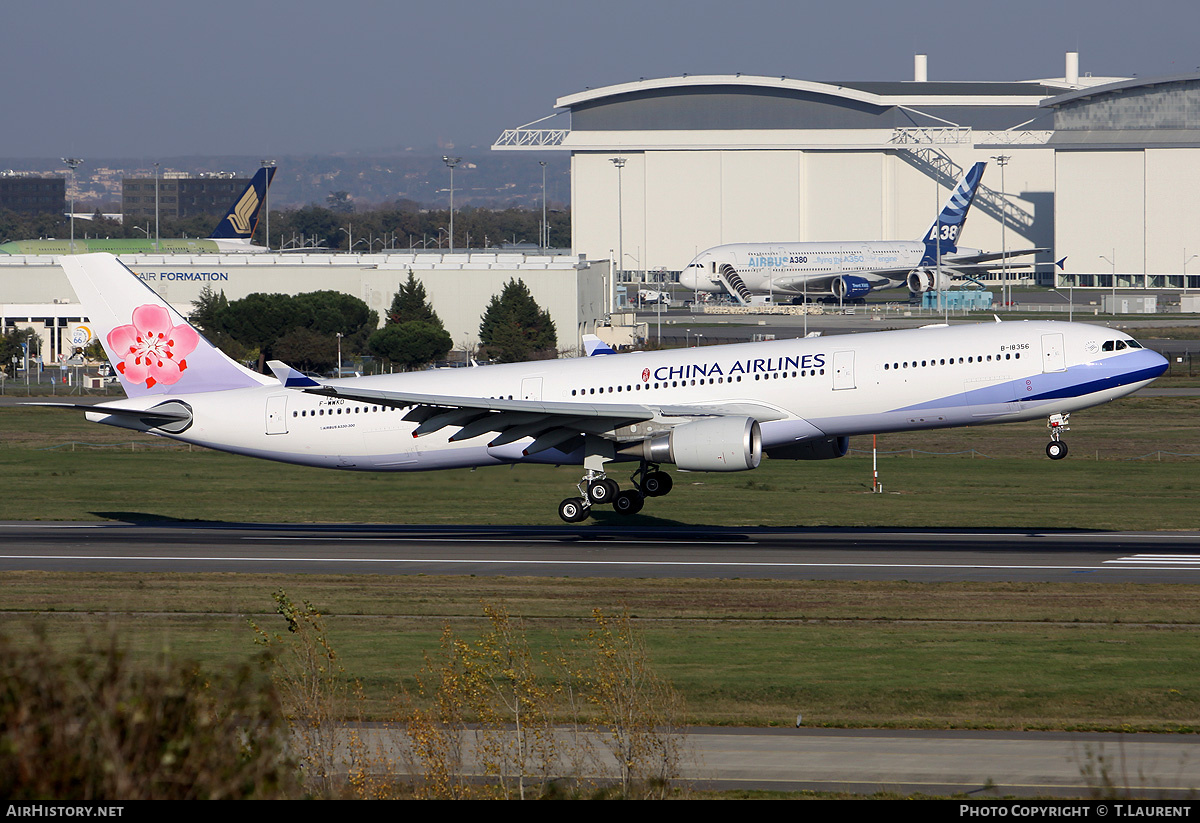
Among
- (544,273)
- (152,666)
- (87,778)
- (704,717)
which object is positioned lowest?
(704,717)

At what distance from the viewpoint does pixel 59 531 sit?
41969mm

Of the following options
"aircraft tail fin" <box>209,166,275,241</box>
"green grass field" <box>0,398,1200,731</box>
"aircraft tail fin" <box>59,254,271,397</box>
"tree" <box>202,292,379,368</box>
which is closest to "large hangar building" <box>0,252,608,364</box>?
"tree" <box>202,292,379,368</box>

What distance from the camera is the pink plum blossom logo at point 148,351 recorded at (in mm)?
41812

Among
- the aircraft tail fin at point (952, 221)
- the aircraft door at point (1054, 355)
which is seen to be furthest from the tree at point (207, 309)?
the aircraft tail fin at point (952, 221)

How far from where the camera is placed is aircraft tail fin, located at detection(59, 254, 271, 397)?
41.7 metres

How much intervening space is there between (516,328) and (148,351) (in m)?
71.0

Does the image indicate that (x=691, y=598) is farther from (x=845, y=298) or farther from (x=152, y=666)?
(x=845, y=298)

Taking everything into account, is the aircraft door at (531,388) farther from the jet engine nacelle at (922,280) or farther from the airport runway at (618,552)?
the jet engine nacelle at (922,280)

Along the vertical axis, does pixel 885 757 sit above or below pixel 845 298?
below

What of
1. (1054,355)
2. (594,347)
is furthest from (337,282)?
(1054,355)

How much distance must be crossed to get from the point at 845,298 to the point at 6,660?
16612 cm

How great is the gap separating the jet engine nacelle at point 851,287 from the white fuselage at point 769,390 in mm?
130036

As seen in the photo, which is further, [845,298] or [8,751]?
[845,298]

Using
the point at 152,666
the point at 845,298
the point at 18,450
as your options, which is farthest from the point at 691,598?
the point at 845,298
